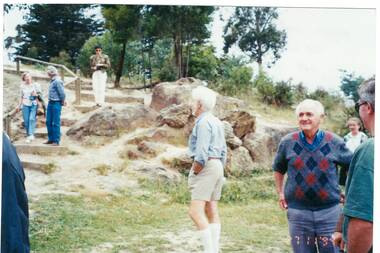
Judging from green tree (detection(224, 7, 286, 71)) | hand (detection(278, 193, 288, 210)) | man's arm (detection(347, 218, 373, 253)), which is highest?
green tree (detection(224, 7, 286, 71))

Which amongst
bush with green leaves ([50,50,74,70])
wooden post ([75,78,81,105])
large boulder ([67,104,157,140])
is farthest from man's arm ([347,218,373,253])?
bush with green leaves ([50,50,74,70])

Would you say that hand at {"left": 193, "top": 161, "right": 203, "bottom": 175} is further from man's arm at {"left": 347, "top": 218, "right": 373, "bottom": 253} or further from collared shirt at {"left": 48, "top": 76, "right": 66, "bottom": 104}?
man's arm at {"left": 347, "top": 218, "right": 373, "bottom": 253}

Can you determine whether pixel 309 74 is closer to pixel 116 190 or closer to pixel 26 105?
pixel 116 190

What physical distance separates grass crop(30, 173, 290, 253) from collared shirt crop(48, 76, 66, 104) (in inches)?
26.1

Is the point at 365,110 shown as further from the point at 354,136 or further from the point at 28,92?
the point at 28,92

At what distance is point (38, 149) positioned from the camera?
368 centimetres

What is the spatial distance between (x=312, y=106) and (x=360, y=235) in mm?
1654

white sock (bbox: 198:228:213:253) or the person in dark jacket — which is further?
white sock (bbox: 198:228:213:253)

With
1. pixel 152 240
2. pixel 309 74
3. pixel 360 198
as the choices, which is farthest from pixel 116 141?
pixel 360 198

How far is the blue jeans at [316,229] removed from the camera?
3.37 meters

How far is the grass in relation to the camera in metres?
3.63

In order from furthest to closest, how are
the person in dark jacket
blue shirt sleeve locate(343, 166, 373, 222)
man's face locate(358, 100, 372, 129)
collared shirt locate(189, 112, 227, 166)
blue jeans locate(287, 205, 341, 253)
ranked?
collared shirt locate(189, 112, 227, 166), blue jeans locate(287, 205, 341, 253), man's face locate(358, 100, 372, 129), the person in dark jacket, blue shirt sleeve locate(343, 166, 373, 222)

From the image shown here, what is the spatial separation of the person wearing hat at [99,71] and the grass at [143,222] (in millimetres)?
701

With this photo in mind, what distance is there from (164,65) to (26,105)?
0.96 meters
